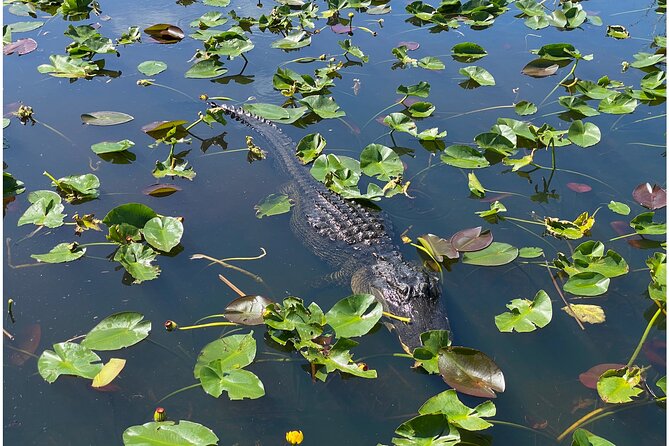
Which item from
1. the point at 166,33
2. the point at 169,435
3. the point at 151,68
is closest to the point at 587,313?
the point at 169,435

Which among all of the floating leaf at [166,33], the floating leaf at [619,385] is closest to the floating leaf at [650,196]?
the floating leaf at [619,385]

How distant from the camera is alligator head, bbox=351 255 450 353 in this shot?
2760mm

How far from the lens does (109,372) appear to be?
243 cm

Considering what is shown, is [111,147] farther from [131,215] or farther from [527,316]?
[527,316]

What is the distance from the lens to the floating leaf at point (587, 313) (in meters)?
2.74

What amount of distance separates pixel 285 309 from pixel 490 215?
136cm

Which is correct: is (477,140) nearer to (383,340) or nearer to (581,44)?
(383,340)

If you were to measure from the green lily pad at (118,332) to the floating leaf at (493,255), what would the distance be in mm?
1591

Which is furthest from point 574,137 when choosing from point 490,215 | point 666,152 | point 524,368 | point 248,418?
point 248,418

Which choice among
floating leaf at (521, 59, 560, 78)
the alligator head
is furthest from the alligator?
floating leaf at (521, 59, 560, 78)

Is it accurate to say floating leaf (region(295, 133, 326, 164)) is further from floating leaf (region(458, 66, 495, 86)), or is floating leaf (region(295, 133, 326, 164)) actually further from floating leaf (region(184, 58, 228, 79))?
floating leaf (region(458, 66, 495, 86))

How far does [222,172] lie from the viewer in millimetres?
3730

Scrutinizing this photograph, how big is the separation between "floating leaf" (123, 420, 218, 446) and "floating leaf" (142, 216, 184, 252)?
105 centimetres

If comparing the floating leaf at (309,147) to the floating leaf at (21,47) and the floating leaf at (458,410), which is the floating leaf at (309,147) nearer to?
the floating leaf at (458,410)
